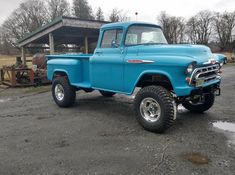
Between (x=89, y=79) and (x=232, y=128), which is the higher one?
(x=89, y=79)

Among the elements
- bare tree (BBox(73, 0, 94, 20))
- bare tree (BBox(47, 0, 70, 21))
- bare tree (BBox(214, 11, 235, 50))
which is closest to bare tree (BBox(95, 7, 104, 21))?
bare tree (BBox(73, 0, 94, 20))

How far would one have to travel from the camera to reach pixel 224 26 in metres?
46.1

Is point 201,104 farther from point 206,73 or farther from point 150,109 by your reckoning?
point 150,109

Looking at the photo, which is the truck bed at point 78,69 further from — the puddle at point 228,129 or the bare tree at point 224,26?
the bare tree at point 224,26

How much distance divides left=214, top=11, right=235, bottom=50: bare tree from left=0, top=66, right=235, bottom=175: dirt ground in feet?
136

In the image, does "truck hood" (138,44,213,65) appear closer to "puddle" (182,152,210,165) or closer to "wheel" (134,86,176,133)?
"wheel" (134,86,176,133)

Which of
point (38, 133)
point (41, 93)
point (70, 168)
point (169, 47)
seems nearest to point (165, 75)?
point (169, 47)

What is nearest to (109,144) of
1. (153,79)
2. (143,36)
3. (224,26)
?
(153,79)

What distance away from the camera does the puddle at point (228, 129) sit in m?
4.42

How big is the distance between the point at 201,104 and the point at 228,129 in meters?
1.29

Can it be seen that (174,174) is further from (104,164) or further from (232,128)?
(232,128)

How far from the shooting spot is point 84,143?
4.49 metres

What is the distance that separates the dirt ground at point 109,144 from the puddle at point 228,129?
2 centimetres

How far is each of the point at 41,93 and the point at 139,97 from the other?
6198mm
